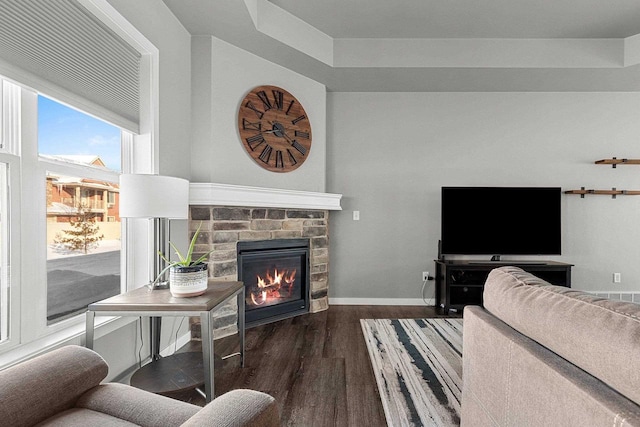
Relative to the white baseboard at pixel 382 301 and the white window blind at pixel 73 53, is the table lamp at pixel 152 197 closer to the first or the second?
the white window blind at pixel 73 53

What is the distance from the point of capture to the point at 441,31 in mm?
3320

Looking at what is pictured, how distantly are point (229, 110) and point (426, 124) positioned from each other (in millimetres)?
2284

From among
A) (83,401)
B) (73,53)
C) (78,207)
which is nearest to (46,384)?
(83,401)

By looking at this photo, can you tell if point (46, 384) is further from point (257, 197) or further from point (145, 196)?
point (257, 197)

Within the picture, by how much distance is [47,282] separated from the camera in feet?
5.41

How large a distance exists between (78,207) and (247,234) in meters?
1.42

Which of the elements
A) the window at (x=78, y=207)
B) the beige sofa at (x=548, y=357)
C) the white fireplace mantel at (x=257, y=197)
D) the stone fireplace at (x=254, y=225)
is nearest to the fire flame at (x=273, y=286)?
the stone fireplace at (x=254, y=225)

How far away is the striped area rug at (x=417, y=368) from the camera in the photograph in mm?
1808

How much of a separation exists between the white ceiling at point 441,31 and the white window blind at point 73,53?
0.74 meters

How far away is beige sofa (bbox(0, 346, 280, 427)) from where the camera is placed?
86 cm

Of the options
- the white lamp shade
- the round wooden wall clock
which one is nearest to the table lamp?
the white lamp shade

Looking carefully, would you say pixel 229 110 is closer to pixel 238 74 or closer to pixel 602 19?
pixel 238 74

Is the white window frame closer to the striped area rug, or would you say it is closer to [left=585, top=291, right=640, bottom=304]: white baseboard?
the striped area rug

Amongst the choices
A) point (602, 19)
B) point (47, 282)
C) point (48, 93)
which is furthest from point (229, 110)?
point (602, 19)
